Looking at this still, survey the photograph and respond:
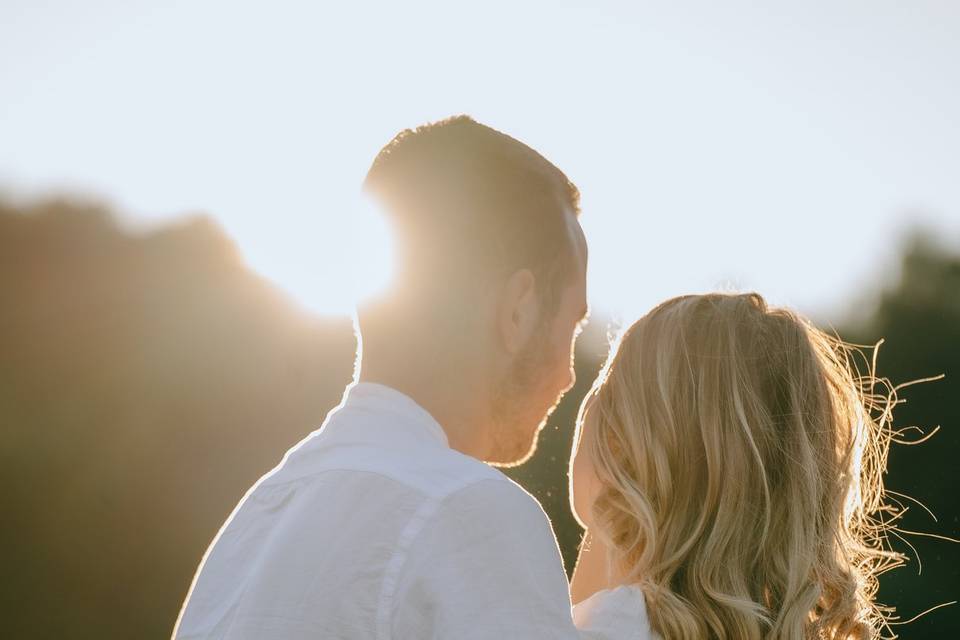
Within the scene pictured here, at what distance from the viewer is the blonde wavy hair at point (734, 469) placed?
3139 millimetres

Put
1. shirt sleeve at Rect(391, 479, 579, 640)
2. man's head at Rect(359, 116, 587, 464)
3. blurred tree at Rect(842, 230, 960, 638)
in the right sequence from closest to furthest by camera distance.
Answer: shirt sleeve at Rect(391, 479, 579, 640) < man's head at Rect(359, 116, 587, 464) < blurred tree at Rect(842, 230, 960, 638)

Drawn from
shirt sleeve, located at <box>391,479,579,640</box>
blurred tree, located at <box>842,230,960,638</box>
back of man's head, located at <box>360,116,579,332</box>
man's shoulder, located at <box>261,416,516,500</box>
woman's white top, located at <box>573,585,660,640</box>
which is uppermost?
back of man's head, located at <box>360,116,579,332</box>

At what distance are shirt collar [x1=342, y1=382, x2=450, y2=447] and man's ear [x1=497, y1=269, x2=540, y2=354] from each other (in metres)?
0.32

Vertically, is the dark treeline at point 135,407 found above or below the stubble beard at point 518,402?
below

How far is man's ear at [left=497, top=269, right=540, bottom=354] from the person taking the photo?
9.04ft

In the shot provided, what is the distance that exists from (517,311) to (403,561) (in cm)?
88

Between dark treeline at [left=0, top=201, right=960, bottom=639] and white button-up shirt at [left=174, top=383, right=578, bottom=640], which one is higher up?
white button-up shirt at [left=174, top=383, right=578, bottom=640]

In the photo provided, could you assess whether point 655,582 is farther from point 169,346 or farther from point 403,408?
point 169,346

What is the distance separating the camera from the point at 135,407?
18.3m

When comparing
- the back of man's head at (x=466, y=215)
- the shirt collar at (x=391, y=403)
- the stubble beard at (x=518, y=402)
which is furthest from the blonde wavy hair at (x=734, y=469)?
the shirt collar at (x=391, y=403)

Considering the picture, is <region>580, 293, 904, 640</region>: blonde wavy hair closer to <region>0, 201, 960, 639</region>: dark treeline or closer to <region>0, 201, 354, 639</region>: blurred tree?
<region>0, 201, 960, 639</region>: dark treeline

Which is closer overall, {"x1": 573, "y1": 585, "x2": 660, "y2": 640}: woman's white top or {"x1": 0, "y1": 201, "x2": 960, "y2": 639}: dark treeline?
{"x1": 573, "y1": 585, "x2": 660, "y2": 640}: woman's white top

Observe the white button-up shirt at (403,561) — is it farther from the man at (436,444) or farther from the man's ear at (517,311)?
the man's ear at (517,311)

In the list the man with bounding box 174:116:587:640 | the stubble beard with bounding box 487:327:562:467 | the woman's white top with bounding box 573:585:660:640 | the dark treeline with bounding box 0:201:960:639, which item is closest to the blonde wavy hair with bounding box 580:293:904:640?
the woman's white top with bounding box 573:585:660:640
